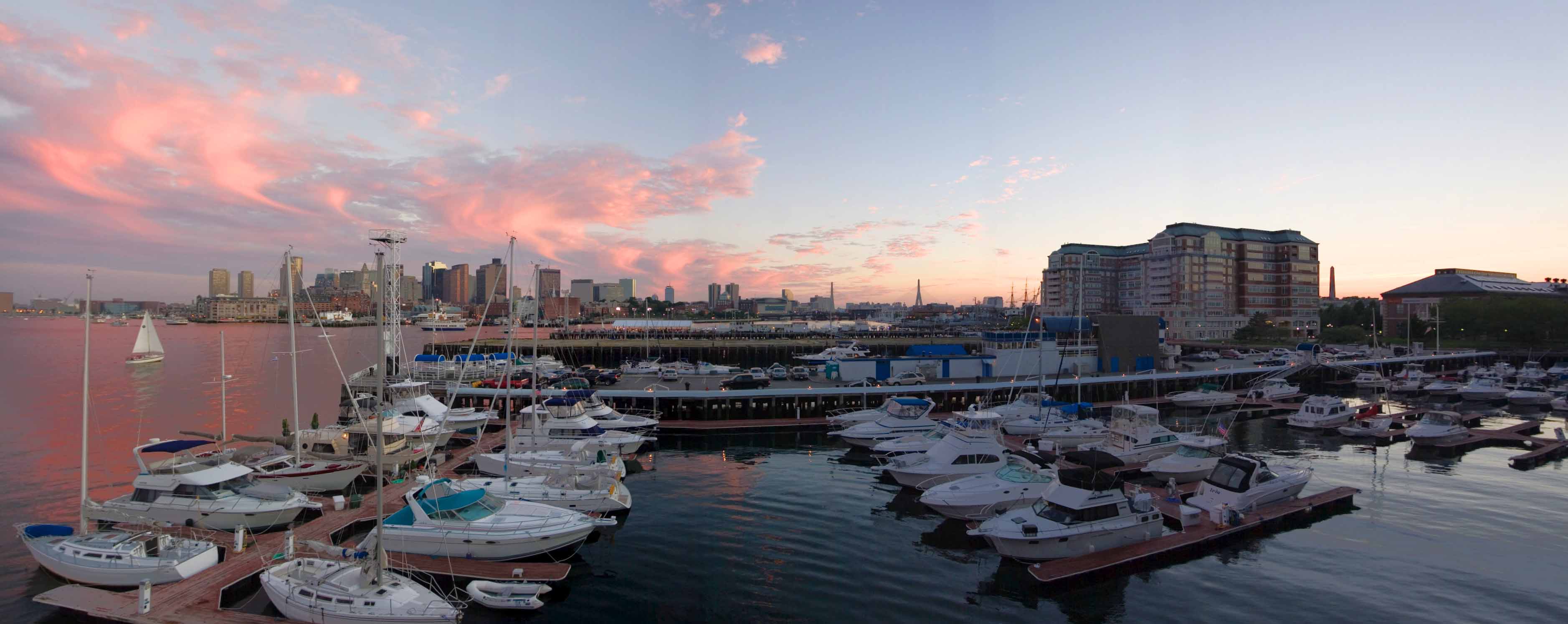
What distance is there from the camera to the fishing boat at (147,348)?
78.4 m

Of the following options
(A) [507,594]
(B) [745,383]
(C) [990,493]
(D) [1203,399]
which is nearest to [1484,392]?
(D) [1203,399]

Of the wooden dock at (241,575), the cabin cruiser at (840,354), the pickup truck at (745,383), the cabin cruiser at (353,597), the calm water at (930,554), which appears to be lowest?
the calm water at (930,554)

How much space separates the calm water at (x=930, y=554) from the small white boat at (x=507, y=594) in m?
0.27

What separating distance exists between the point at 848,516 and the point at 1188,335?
103m

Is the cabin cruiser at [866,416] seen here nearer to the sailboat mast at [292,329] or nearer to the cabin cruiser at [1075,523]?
the cabin cruiser at [1075,523]

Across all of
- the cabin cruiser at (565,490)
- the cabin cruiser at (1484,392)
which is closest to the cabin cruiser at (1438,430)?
the cabin cruiser at (1484,392)

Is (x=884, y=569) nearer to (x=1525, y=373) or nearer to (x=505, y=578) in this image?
(x=505, y=578)

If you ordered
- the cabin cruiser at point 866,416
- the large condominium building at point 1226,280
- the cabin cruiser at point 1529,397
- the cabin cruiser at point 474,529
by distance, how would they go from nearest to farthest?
the cabin cruiser at point 474,529 → the cabin cruiser at point 866,416 → the cabin cruiser at point 1529,397 → the large condominium building at point 1226,280

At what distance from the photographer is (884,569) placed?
17.2 m

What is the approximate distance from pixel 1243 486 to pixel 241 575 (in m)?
27.0

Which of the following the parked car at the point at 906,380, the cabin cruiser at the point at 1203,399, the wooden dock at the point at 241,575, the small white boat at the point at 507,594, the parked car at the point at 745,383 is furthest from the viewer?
the parked car at the point at 906,380

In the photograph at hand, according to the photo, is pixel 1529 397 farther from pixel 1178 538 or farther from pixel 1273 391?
pixel 1178 538

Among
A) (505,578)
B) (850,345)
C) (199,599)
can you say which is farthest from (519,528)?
(850,345)

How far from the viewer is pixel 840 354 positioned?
71312 millimetres
